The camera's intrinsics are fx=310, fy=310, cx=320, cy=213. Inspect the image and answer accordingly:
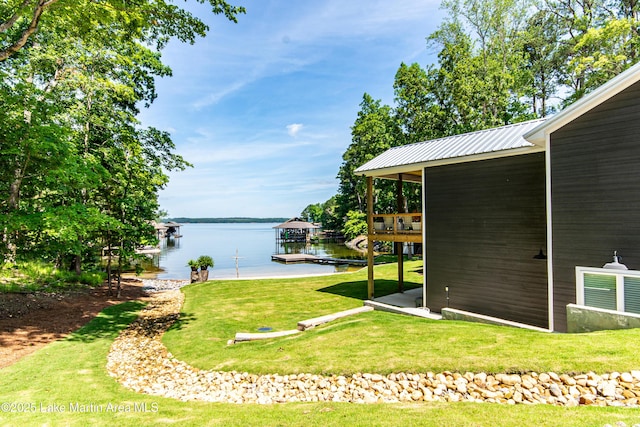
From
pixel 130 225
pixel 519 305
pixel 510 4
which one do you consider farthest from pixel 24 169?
pixel 510 4

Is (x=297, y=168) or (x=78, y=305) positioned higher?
(x=297, y=168)

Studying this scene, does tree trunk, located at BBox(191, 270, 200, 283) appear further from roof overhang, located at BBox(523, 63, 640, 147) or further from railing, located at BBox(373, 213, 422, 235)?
roof overhang, located at BBox(523, 63, 640, 147)

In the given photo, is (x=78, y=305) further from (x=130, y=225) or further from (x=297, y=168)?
(x=297, y=168)

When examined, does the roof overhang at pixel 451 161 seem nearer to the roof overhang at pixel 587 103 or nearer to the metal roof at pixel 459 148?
the metal roof at pixel 459 148

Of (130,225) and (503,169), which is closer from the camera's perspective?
(503,169)

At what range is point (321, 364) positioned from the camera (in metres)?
6.23

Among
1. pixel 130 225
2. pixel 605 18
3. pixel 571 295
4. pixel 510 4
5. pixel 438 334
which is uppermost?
pixel 510 4

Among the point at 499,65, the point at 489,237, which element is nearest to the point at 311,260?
the point at 499,65

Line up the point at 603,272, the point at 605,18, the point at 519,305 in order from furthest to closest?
1. the point at 605,18
2. the point at 519,305
3. the point at 603,272

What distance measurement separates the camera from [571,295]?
741 centimetres

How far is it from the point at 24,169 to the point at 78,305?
18.0 ft

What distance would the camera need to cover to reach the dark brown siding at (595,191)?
6707mm

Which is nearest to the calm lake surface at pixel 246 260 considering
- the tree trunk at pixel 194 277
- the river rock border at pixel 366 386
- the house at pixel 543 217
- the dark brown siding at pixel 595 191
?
the tree trunk at pixel 194 277

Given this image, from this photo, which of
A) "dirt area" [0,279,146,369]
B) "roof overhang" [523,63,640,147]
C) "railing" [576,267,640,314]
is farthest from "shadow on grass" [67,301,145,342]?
"roof overhang" [523,63,640,147]
